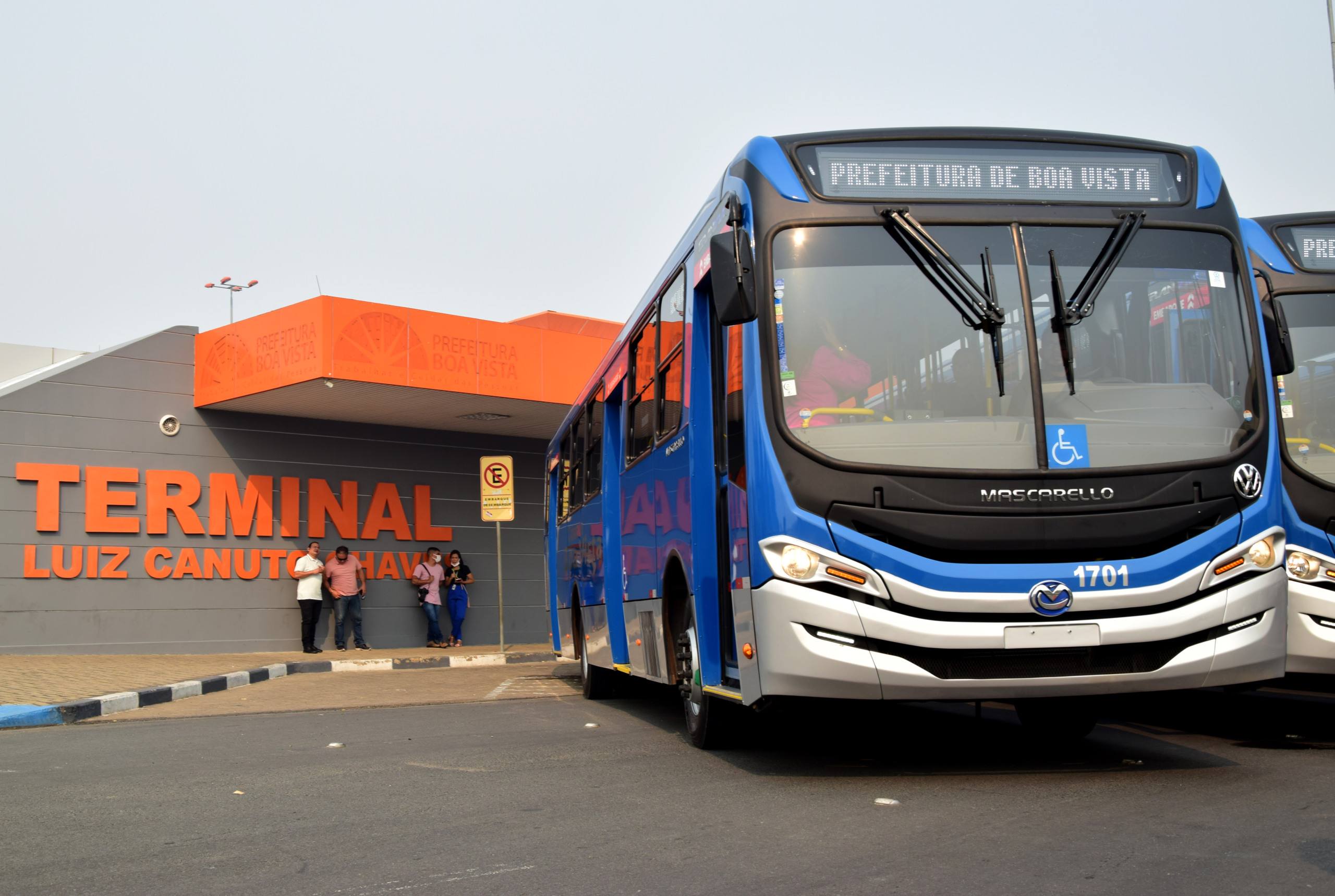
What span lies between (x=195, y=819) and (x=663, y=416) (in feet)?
12.0

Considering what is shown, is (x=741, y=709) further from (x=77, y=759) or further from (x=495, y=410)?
(x=495, y=410)

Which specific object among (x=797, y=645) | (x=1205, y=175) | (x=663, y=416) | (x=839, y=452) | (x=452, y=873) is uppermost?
(x=1205, y=175)

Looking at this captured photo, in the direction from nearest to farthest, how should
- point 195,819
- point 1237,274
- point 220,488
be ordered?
point 195,819, point 1237,274, point 220,488

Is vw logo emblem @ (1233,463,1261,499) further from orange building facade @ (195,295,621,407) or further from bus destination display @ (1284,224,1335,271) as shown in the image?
orange building facade @ (195,295,621,407)

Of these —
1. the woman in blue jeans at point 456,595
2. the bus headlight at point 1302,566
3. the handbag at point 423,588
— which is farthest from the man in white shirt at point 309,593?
the bus headlight at point 1302,566

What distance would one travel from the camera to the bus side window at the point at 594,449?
10555 millimetres

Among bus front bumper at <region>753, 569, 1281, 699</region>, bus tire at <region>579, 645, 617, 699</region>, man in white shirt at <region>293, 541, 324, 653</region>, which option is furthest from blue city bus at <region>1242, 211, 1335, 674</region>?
man in white shirt at <region>293, 541, 324, 653</region>

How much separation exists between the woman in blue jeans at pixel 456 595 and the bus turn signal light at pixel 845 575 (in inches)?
627

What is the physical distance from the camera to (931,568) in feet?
17.8

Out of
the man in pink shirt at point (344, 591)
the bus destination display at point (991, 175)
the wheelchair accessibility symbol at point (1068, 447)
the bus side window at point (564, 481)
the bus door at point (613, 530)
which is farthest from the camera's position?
the man in pink shirt at point (344, 591)

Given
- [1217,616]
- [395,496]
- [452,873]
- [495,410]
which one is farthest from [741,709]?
[395,496]

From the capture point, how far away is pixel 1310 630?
686 centimetres

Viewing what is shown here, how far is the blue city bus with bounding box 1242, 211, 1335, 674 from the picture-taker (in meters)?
6.86

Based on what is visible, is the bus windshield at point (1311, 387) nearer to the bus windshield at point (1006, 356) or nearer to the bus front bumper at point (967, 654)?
the bus windshield at point (1006, 356)
